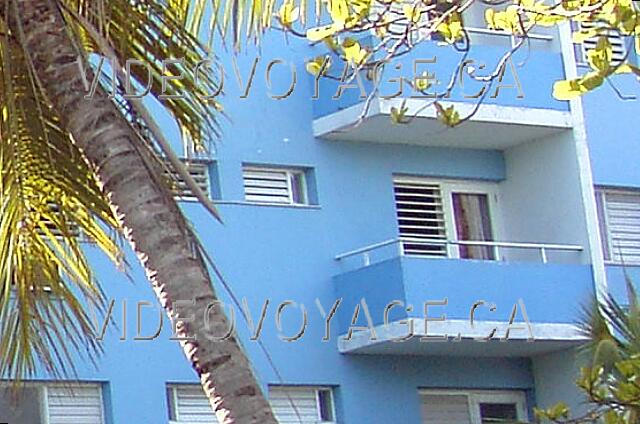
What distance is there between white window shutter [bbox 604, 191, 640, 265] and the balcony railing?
2.67 ft

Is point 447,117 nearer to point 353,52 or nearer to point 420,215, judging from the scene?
point 353,52

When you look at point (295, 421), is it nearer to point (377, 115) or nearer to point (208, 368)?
point (377, 115)

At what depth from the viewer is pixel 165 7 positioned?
9852 mm

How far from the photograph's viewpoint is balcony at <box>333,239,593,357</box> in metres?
21.0

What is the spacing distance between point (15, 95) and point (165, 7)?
82cm

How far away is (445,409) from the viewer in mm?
22578

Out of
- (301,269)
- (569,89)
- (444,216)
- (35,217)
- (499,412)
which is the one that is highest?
(444,216)

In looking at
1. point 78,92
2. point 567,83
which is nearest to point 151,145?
point 78,92

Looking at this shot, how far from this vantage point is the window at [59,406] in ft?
62.7

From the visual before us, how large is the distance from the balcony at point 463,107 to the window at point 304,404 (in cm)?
268

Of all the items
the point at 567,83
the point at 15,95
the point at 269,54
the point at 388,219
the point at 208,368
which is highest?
the point at 269,54

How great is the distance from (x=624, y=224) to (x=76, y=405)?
7.39m

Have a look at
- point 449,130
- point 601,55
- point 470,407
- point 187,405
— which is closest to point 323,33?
point 601,55

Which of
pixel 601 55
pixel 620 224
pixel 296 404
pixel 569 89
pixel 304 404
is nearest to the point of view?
pixel 601 55
